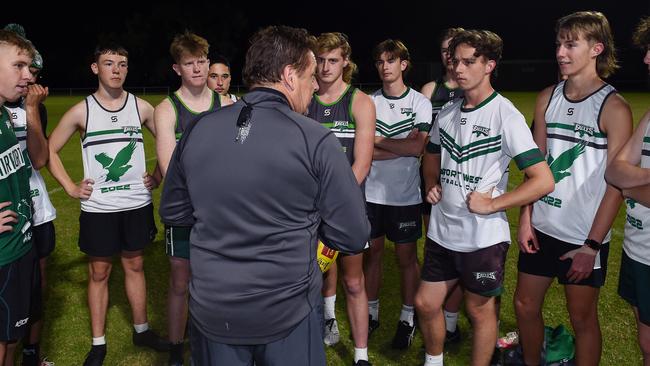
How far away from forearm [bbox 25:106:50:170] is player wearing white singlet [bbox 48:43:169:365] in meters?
0.34

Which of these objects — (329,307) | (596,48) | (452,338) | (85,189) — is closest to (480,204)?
(596,48)

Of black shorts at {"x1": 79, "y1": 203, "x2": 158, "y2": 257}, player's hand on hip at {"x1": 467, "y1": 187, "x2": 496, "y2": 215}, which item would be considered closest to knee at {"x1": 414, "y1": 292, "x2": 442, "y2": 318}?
player's hand on hip at {"x1": 467, "y1": 187, "x2": 496, "y2": 215}

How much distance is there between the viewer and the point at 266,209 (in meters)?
2.26

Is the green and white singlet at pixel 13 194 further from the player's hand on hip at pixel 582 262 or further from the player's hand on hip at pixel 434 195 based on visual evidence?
the player's hand on hip at pixel 582 262

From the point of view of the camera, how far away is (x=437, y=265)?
374 cm

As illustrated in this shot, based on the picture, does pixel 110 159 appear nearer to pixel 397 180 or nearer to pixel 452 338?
pixel 397 180

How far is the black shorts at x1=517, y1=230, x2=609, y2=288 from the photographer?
348cm

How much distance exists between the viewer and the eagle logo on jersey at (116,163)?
14.4ft

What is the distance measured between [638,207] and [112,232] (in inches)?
141

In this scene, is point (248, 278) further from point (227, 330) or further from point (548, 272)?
point (548, 272)

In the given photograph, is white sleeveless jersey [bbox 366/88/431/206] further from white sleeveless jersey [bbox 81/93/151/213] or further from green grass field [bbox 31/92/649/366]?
white sleeveless jersey [bbox 81/93/151/213]

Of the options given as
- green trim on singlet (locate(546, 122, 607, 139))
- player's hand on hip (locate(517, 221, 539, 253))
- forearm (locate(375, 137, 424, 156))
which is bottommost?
player's hand on hip (locate(517, 221, 539, 253))

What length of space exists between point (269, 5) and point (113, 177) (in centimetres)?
6013

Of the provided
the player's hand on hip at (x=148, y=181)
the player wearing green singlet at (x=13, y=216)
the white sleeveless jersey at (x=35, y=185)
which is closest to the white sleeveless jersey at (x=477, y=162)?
the player's hand on hip at (x=148, y=181)
